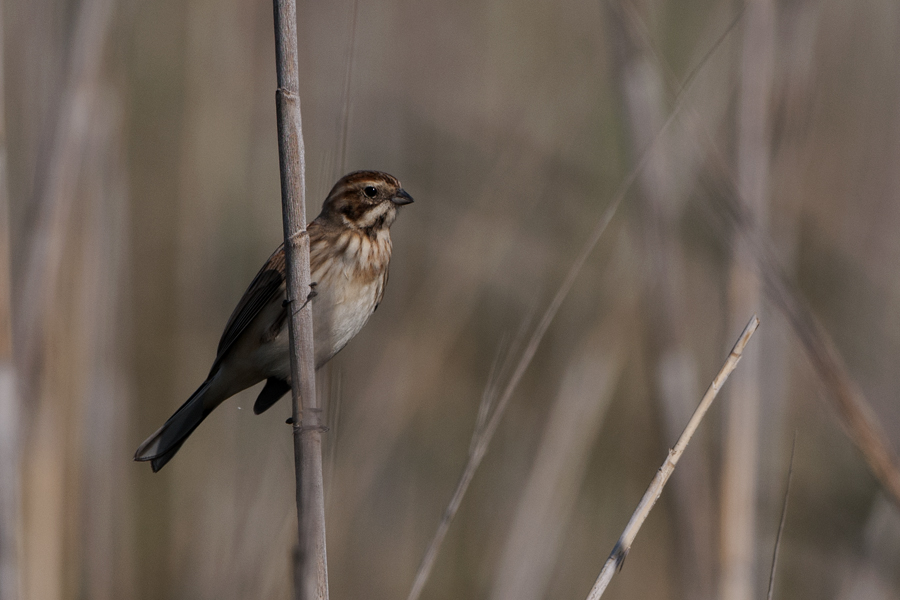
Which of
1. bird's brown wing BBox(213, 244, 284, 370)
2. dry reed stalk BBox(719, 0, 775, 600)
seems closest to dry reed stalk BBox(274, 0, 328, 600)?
bird's brown wing BBox(213, 244, 284, 370)

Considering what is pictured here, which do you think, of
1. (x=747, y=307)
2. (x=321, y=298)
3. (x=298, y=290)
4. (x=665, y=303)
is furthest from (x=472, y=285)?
(x=298, y=290)

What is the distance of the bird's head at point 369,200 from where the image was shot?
2701 millimetres

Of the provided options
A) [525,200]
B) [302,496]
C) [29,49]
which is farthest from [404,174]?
[302,496]

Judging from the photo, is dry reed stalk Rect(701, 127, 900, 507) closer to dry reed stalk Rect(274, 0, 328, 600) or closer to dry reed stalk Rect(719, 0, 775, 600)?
dry reed stalk Rect(719, 0, 775, 600)

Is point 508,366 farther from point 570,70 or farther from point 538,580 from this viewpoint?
point 570,70

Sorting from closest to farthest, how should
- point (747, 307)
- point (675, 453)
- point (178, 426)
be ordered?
point (675, 453) < point (747, 307) < point (178, 426)

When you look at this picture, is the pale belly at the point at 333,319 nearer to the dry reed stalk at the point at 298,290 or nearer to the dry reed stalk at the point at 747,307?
the dry reed stalk at the point at 298,290

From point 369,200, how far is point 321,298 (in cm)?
33

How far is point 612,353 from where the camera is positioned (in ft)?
9.74

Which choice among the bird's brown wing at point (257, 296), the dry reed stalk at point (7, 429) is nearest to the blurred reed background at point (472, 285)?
the dry reed stalk at point (7, 429)

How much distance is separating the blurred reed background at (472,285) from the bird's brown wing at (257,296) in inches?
11.9

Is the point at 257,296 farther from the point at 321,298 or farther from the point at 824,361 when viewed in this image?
the point at 824,361

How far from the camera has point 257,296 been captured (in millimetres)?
2605

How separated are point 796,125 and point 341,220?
142 cm
